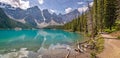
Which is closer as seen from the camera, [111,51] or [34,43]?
[111,51]

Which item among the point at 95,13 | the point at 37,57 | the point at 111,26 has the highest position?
the point at 95,13

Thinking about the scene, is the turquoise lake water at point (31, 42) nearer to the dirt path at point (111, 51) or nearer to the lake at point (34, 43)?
the lake at point (34, 43)

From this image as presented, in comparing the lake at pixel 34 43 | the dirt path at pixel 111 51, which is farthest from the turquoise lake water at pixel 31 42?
the dirt path at pixel 111 51

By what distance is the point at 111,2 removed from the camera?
74812mm

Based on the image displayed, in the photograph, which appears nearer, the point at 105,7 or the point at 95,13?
the point at 105,7

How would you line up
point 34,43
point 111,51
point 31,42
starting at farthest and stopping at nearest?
1. point 31,42
2. point 34,43
3. point 111,51

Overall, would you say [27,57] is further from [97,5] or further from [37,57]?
[97,5]

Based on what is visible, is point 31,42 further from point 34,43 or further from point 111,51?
point 111,51

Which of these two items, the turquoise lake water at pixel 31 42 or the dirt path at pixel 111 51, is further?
the turquoise lake water at pixel 31 42

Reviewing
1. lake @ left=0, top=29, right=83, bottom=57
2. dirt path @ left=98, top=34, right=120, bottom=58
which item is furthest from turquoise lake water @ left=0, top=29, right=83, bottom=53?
dirt path @ left=98, top=34, right=120, bottom=58

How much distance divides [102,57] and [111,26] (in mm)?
48406

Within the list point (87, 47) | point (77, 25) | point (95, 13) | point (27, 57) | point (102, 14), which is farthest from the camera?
point (77, 25)

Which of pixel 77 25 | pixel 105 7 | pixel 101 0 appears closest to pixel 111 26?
pixel 105 7

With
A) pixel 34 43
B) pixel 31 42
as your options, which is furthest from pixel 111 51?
pixel 31 42
